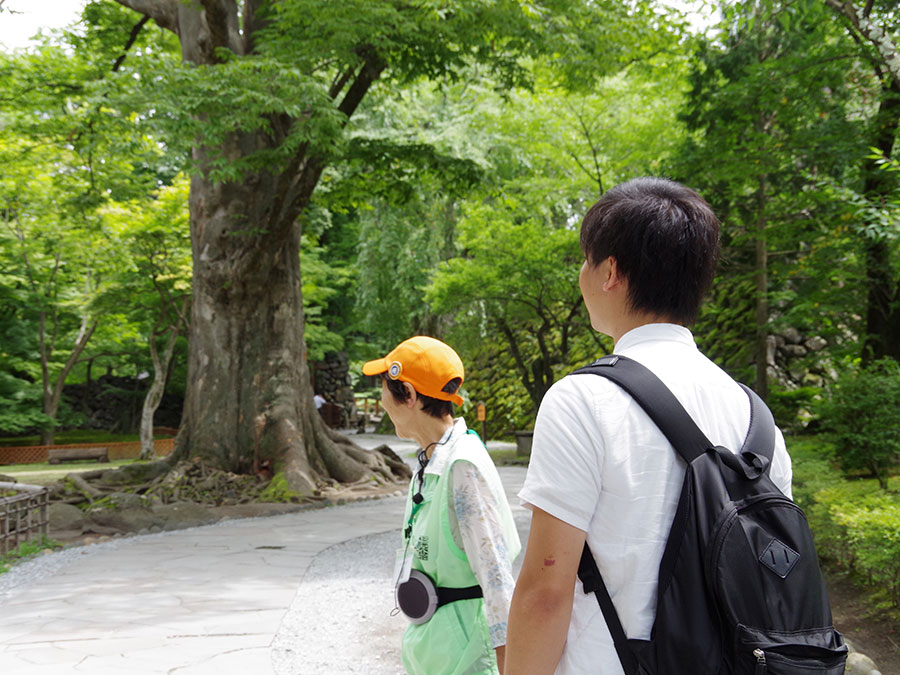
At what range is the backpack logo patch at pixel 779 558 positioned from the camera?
46.8 inches

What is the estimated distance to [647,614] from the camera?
Answer: 124cm

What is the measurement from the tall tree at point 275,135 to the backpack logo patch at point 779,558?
748cm

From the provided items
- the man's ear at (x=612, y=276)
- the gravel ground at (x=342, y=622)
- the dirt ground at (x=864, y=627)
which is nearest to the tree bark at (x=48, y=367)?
the gravel ground at (x=342, y=622)

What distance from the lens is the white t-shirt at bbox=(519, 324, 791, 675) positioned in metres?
1.25

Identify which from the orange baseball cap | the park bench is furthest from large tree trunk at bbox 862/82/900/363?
the park bench

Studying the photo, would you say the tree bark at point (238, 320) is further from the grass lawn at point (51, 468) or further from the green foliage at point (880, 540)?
the green foliage at point (880, 540)

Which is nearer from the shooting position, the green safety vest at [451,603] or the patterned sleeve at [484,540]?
the patterned sleeve at [484,540]

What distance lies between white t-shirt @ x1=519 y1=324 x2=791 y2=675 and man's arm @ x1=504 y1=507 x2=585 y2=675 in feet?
0.08

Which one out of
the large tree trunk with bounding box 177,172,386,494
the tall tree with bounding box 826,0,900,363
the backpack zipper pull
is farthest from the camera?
the large tree trunk with bounding box 177,172,386,494

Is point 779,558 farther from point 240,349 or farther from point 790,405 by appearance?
point 790,405

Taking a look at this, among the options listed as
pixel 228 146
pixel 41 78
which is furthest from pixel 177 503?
pixel 41 78

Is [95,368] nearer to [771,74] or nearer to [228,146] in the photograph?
[228,146]

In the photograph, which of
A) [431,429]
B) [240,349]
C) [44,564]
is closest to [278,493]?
[240,349]

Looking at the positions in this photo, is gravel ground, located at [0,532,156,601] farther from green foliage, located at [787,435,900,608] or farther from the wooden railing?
green foliage, located at [787,435,900,608]
